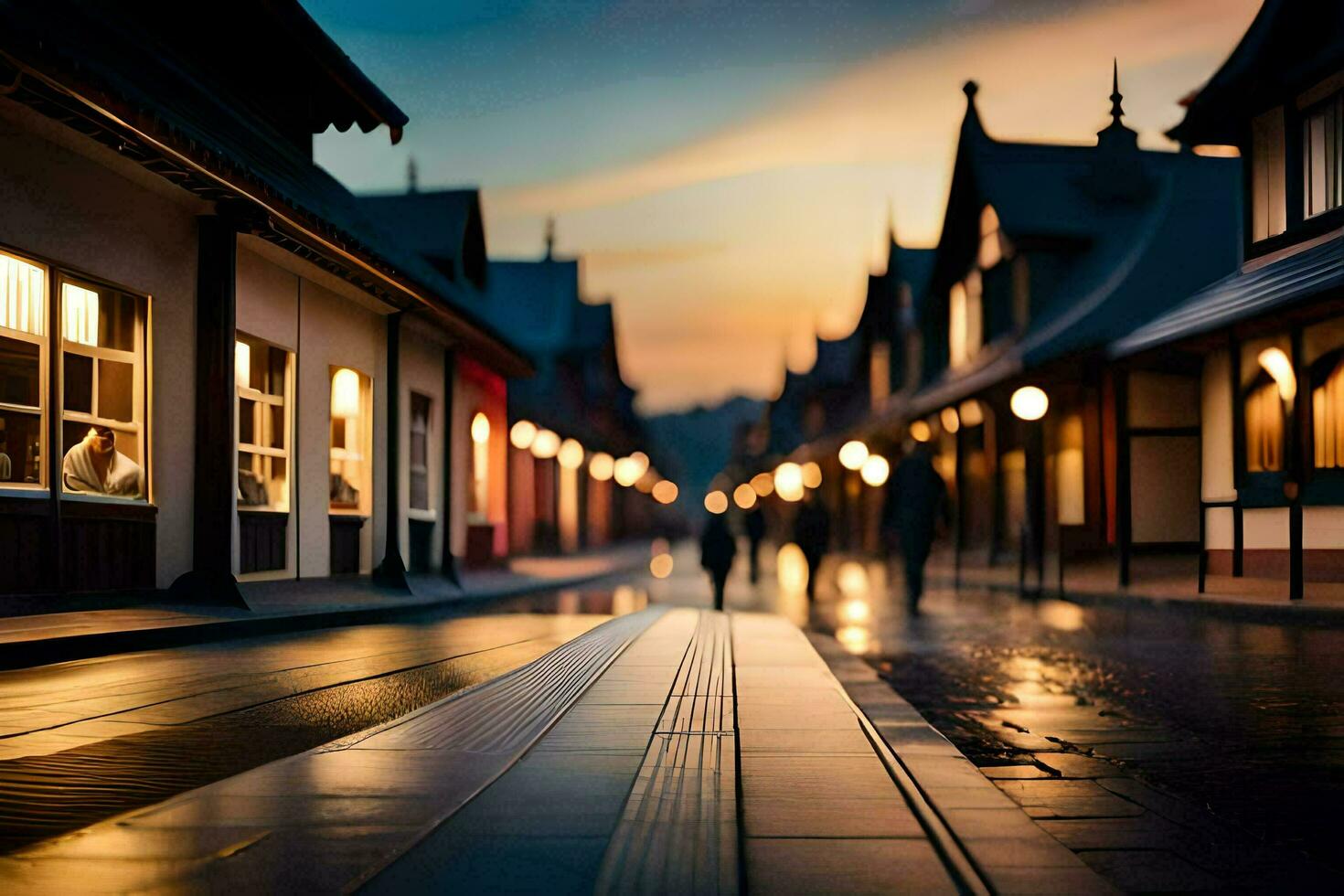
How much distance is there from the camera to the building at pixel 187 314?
911 centimetres

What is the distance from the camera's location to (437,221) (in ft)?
81.1

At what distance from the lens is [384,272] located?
13781 millimetres

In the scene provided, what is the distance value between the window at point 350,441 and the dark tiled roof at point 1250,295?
32.6 feet

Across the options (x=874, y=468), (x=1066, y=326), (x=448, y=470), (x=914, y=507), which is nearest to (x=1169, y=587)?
(x=914, y=507)

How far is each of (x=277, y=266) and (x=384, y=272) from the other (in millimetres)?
1081

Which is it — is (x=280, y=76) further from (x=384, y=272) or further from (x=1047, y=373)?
(x=1047, y=373)

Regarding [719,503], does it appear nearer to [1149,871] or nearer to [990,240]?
[990,240]

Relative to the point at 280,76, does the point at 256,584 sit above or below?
below

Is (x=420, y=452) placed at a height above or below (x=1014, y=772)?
above

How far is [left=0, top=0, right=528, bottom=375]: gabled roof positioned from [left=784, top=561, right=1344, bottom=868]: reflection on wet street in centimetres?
603

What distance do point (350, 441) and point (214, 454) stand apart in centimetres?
497

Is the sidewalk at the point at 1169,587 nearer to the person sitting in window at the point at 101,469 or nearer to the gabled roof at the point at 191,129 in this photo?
the gabled roof at the point at 191,129

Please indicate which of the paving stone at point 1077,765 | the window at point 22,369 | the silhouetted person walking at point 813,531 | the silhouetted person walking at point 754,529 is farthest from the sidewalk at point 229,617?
the paving stone at point 1077,765

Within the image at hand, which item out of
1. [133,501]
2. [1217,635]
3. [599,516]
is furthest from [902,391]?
[133,501]
